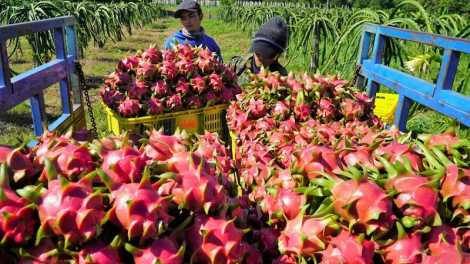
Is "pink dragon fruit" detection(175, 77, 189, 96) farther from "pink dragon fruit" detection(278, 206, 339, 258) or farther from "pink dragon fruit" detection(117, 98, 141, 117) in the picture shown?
"pink dragon fruit" detection(278, 206, 339, 258)

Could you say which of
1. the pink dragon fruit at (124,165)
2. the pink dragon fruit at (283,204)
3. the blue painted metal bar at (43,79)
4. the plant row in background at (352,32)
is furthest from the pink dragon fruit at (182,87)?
the pink dragon fruit at (124,165)

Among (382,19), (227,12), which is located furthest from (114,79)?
(227,12)

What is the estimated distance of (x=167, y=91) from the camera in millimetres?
2895

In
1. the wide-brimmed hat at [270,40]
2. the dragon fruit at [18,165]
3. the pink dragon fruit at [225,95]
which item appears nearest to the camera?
the dragon fruit at [18,165]

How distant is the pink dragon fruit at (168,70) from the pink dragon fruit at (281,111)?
1.04 meters

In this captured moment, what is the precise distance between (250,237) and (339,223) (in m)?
0.35

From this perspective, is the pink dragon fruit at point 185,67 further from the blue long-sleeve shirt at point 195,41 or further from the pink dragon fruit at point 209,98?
the blue long-sleeve shirt at point 195,41

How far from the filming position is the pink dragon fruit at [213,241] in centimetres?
104

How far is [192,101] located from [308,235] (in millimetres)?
1950

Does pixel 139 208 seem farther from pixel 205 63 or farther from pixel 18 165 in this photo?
pixel 205 63

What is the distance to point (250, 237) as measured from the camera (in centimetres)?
137

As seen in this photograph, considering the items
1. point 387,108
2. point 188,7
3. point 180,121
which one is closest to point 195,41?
point 188,7

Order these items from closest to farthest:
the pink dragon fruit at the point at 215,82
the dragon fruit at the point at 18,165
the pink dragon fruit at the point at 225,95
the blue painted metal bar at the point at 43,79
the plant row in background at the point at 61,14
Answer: the dragon fruit at the point at 18,165 → the blue painted metal bar at the point at 43,79 → the pink dragon fruit at the point at 215,82 → the pink dragon fruit at the point at 225,95 → the plant row in background at the point at 61,14

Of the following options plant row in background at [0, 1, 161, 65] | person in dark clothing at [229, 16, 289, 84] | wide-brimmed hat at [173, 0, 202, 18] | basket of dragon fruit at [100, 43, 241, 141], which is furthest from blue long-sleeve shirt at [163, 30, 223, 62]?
plant row in background at [0, 1, 161, 65]
